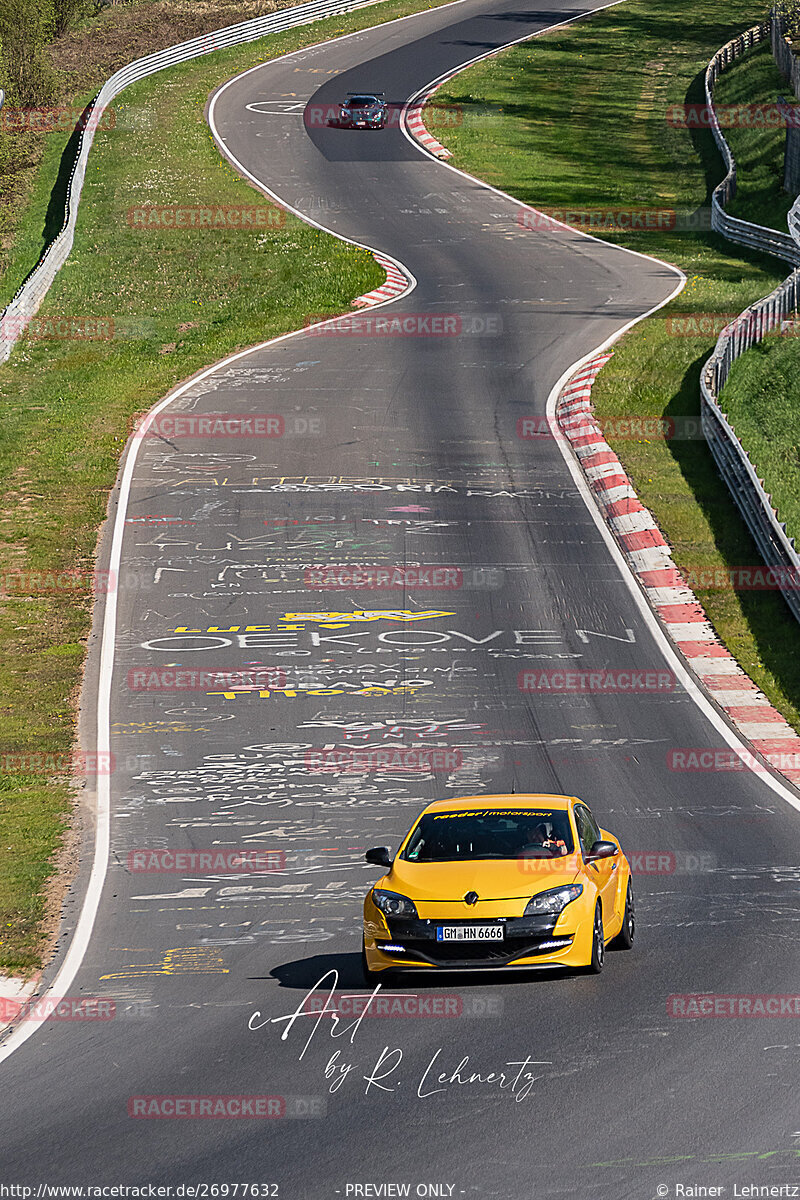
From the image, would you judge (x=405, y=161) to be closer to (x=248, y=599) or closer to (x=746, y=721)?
(x=248, y=599)

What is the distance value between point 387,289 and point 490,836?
33.9m

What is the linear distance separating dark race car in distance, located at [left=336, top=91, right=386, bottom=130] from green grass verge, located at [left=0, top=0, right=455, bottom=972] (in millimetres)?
6059

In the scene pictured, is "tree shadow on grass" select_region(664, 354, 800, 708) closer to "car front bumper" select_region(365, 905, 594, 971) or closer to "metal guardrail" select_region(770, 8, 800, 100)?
"car front bumper" select_region(365, 905, 594, 971)

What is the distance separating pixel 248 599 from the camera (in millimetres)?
25203

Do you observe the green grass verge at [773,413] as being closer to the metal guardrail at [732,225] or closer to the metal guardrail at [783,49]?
the metal guardrail at [732,225]

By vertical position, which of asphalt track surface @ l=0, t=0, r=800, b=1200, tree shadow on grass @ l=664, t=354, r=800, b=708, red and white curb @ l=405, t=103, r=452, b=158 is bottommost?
tree shadow on grass @ l=664, t=354, r=800, b=708

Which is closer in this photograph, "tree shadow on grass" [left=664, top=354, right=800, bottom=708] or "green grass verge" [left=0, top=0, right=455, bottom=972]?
"green grass verge" [left=0, top=0, right=455, bottom=972]

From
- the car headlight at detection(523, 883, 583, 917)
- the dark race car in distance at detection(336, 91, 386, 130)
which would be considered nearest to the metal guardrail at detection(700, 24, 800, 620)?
the car headlight at detection(523, 883, 583, 917)

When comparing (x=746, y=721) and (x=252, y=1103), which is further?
(x=746, y=721)

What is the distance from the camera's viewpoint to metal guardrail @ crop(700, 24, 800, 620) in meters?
25.4

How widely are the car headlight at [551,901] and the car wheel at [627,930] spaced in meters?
1.11

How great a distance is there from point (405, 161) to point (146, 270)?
17454 mm

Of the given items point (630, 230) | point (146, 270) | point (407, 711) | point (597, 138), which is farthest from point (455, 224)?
point (407, 711)
